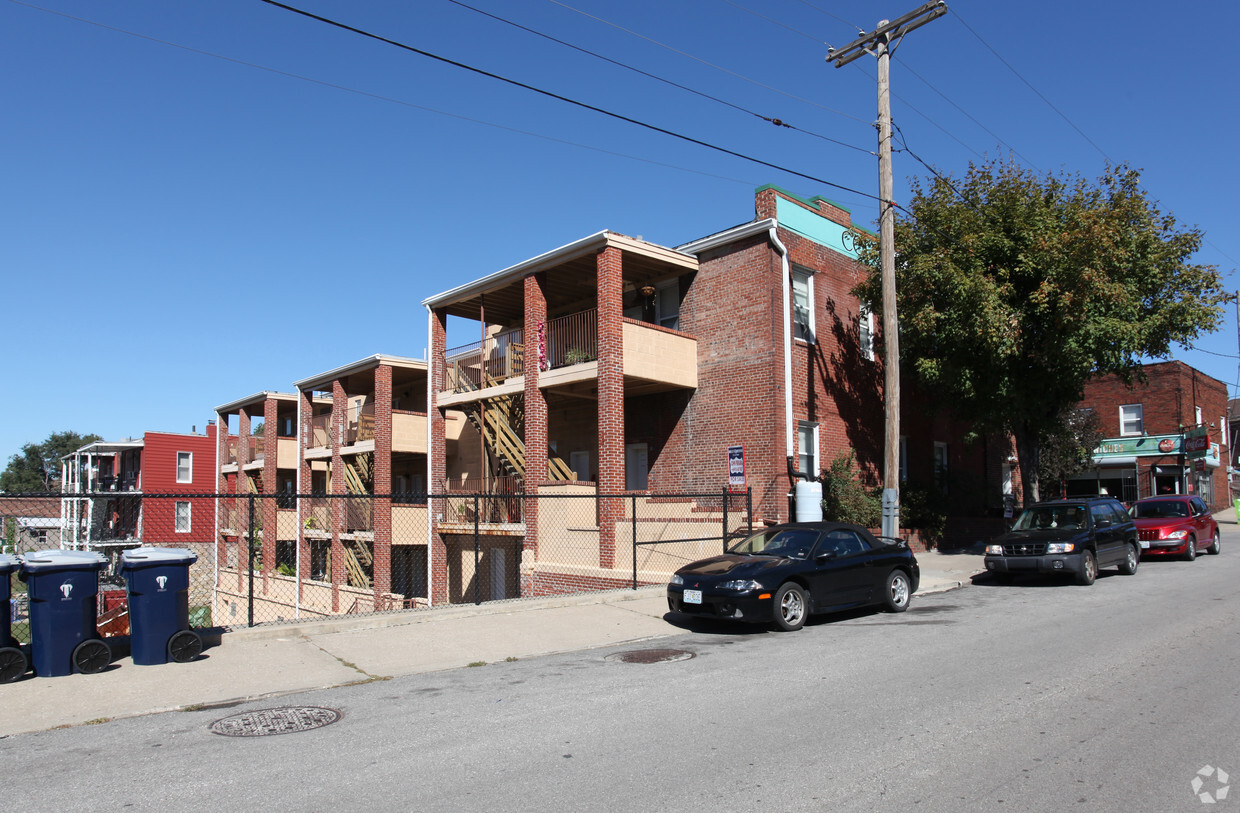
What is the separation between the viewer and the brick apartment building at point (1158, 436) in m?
37.1

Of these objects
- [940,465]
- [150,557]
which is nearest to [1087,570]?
[940,465]

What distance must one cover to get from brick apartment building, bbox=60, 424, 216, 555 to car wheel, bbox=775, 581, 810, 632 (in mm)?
38155

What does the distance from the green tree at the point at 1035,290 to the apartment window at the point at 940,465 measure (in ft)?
15.0

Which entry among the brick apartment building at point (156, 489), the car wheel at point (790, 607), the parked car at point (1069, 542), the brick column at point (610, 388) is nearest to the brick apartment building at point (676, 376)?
the brick column at point (610, 388)

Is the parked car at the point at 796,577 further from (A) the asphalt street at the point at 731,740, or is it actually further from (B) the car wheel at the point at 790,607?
(A) the asphalt street at the point at 731,740

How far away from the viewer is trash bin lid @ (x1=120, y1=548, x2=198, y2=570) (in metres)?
8.18

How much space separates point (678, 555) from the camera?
17.5m

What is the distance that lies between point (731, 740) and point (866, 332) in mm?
18328

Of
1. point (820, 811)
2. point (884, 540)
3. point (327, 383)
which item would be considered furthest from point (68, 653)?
point (327, 383)

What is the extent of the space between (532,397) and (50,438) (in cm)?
10507

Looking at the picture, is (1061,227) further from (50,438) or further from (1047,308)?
(50,438)

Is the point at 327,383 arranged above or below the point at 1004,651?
above

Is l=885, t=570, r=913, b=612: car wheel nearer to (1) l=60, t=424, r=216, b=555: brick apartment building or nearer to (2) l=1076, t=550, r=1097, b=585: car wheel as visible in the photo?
(2) l=1076, t=550, r=1097, b=585: car wheel

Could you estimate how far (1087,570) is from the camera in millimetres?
14820
